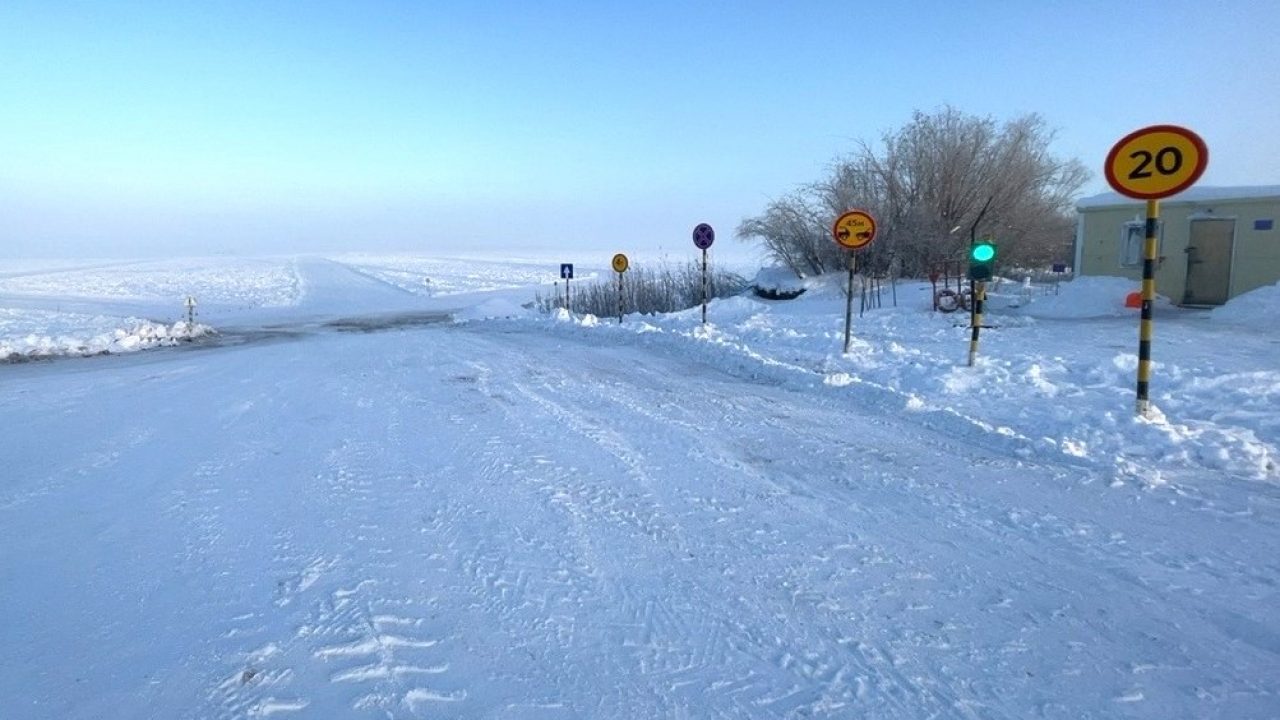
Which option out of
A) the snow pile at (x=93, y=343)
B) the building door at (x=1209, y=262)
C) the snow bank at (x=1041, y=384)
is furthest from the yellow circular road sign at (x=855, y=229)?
the snow pile at (x=93, y=343)

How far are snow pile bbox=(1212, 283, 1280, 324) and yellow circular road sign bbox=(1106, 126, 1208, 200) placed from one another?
10.8m

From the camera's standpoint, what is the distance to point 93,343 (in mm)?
19516

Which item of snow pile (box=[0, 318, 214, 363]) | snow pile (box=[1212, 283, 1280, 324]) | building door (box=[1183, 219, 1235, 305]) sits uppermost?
building door (box=[1183, 219, 1235, 305])

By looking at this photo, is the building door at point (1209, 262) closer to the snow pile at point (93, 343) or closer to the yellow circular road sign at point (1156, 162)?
the yellow circular road sign at point (1156, 162)

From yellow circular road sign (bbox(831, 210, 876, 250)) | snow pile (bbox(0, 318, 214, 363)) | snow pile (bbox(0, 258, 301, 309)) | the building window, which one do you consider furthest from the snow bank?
snow pile (bbox(0, 258, 301, 309))

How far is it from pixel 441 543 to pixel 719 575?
1658mm

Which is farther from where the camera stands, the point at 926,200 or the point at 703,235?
the point at 926,200

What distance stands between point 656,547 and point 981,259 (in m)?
7.55

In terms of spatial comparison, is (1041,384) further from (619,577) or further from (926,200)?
(926,200)

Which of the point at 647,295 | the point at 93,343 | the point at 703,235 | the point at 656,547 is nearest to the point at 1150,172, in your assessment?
the point at 656,547

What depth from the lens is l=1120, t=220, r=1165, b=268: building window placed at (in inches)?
787

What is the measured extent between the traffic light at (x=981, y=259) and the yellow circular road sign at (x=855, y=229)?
6.63ft

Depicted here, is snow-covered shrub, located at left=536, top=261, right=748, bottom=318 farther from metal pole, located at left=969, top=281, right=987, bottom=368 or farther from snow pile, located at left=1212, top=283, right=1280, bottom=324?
metal pole, located at left=969, top=281, right=987, bottom=368

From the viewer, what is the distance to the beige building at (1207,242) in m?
18.3
